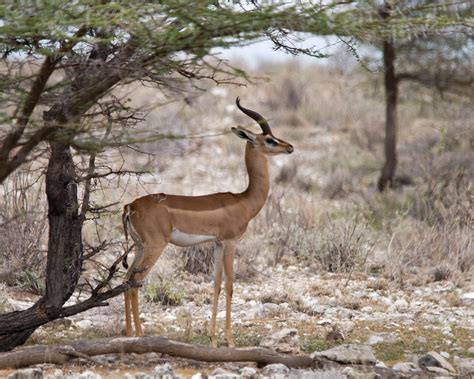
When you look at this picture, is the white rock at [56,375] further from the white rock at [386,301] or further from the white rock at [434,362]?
the white rock at [386,301]

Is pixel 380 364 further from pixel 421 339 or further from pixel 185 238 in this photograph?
pixel 185 238

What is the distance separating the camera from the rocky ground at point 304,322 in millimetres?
7875

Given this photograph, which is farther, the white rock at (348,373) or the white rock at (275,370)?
the white rock at (275,370)

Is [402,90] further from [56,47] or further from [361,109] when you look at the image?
[56,47]

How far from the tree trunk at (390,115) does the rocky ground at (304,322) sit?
6.57 metres

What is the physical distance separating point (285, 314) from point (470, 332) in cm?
191

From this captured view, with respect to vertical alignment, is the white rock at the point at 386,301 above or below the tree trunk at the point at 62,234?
below

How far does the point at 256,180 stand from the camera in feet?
30.4

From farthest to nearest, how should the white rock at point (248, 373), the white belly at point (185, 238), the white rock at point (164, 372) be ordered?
the white belly at point (185, 238) → the white rock at point (248, 373) → the white rock at point (164, 372)

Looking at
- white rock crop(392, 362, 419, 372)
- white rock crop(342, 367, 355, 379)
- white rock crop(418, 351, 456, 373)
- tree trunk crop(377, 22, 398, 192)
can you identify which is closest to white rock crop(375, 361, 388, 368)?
white rock crop(392, 362, 419, 372)

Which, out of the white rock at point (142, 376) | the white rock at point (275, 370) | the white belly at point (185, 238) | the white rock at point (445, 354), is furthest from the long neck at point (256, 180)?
the white rock at point (142, 376)

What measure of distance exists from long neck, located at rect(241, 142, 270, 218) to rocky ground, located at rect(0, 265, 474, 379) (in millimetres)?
1221

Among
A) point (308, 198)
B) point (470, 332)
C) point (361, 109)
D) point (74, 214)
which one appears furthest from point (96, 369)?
point (361, 109)

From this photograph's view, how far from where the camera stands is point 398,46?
707 inches
